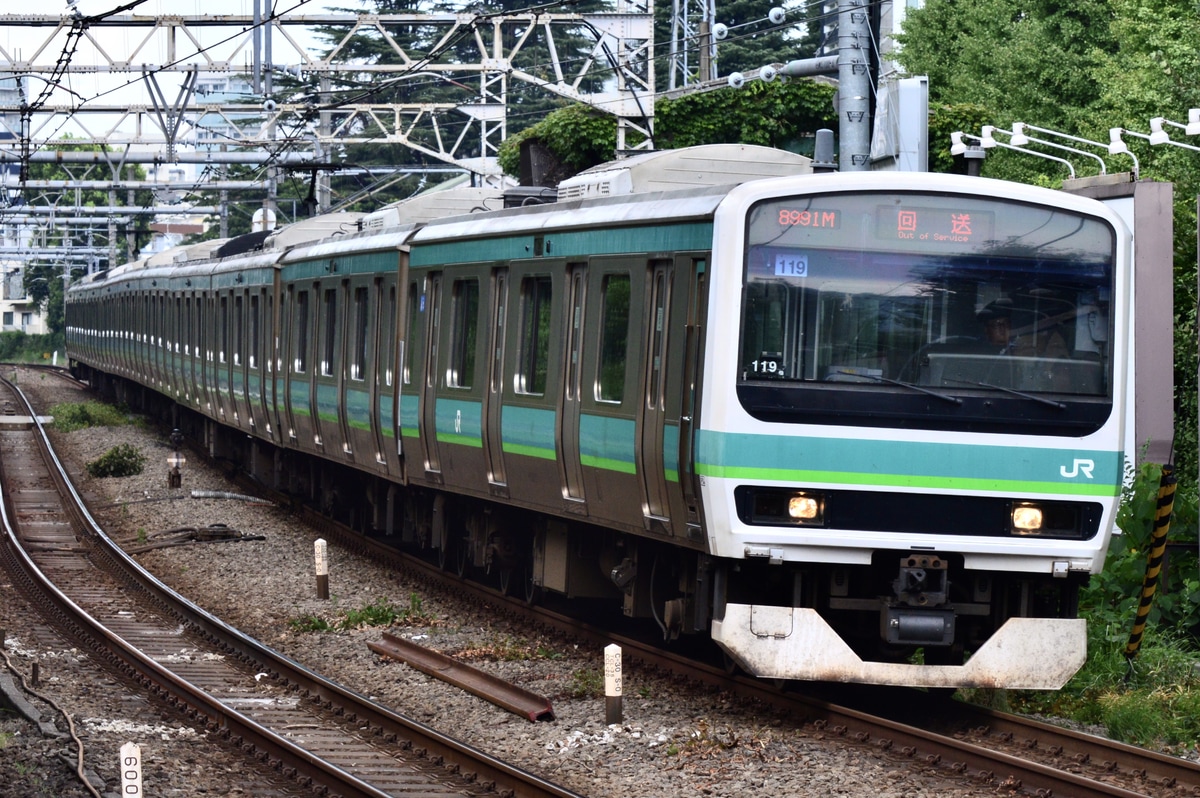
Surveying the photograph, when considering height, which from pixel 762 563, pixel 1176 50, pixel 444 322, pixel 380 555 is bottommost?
pixel 380 555

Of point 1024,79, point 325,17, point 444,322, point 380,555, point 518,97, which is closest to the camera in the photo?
point 444,322

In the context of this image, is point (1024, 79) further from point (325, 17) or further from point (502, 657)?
point (502, 657)

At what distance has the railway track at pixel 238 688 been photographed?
9047mm

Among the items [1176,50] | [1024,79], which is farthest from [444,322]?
[1024,79]

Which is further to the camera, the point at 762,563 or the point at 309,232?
the point at 309,232

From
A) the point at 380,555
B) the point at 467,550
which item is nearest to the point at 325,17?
the point at 380,555

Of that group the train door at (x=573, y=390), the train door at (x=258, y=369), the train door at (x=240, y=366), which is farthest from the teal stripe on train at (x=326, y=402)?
the train door at (x=573, y=390)

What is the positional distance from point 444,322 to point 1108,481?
603 centimetres

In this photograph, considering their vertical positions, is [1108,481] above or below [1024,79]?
below

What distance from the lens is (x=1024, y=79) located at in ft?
98.3

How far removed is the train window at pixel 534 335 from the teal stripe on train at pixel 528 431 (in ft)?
0.50

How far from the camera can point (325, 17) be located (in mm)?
25422

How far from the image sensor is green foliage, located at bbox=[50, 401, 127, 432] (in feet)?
118

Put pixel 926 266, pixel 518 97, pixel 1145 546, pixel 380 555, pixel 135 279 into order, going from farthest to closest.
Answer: pixel 518 97 → pixel 135 279 → pixel 380 555 → pixel 1145 546 → pixel 926 266
